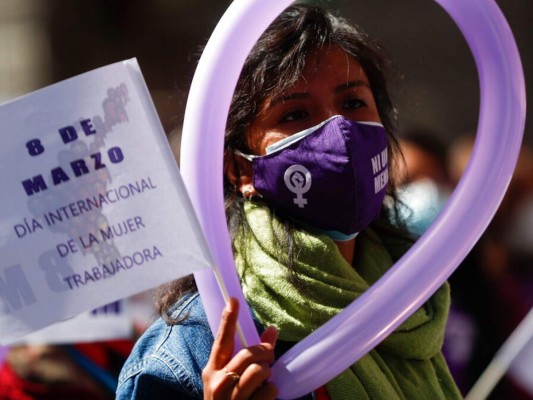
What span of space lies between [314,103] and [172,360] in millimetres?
654

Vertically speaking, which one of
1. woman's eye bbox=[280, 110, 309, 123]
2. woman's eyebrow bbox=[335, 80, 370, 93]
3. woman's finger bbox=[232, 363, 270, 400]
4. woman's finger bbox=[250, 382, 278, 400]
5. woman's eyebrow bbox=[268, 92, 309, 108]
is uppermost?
woman's eyebrow bbox=[268, 92, 309, 108]

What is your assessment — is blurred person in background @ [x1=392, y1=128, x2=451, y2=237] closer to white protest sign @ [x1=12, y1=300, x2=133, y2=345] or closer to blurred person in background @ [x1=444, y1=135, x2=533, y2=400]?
blurred person in background @ [x1=444, y1=135, x2=533, y2=400]

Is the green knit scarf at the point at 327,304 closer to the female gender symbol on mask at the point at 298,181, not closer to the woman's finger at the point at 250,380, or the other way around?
the female gender symbol on mask at the point at 298,181

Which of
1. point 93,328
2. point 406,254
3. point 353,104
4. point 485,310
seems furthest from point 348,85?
point 93,328

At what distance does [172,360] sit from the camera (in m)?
2.20

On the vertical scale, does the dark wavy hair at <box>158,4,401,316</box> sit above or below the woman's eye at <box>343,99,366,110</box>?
above

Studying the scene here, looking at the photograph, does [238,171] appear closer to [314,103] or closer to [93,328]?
[314,103]

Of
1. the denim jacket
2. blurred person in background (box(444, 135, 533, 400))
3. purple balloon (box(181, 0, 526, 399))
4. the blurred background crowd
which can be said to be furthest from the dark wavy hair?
blurred person in background (box(444, 135, 533, 400))

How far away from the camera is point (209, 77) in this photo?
2.16 m

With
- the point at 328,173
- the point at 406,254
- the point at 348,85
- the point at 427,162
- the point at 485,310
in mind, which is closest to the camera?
the point at 406,254

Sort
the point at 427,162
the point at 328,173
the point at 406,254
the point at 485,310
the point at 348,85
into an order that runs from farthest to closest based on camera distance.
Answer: the point at 427,162 → the point at 485,310 → the point at 348,85 → the point at 328,173 → the point at 406,254

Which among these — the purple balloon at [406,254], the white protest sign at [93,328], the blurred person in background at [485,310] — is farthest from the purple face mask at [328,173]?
the white protest sign at [93,328]

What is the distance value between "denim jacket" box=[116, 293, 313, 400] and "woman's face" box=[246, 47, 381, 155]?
1.38 ft

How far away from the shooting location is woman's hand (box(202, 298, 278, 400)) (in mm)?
1949
